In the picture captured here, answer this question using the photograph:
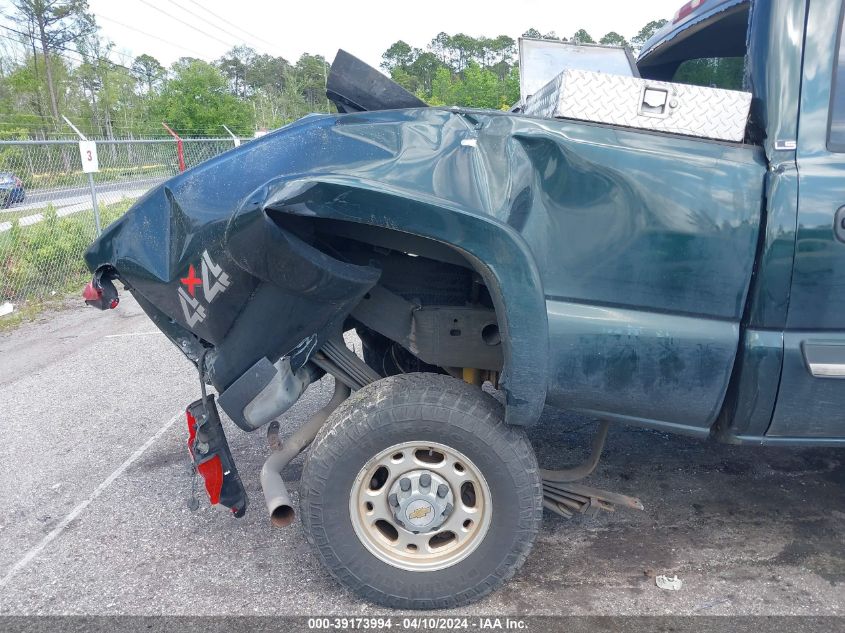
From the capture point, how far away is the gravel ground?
2.64 meters

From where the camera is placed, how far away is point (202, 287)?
2555mm

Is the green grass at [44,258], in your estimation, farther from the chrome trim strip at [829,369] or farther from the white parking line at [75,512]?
the chrome trim strip at [829,369]

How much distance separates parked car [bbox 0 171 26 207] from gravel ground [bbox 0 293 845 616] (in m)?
5.31

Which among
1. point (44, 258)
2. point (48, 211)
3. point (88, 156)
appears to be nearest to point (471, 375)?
point (44, 258)

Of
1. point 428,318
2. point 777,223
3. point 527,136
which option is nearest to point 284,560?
point 428,318

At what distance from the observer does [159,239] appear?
2641mm

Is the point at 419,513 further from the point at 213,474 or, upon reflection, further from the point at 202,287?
the point at 202,287

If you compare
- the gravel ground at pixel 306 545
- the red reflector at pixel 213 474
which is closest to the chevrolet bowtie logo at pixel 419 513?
the gravel ground at pixel 306 545

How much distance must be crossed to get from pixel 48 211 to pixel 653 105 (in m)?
9.07

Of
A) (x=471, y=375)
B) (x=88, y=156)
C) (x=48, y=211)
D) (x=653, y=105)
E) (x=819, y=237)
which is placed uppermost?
(x=653, y=105)

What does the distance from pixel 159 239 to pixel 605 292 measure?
174cm

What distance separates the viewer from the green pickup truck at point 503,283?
2270mm

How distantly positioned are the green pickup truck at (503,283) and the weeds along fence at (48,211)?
A: 5718 mm

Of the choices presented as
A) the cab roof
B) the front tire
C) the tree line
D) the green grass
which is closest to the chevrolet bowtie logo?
the front tire
